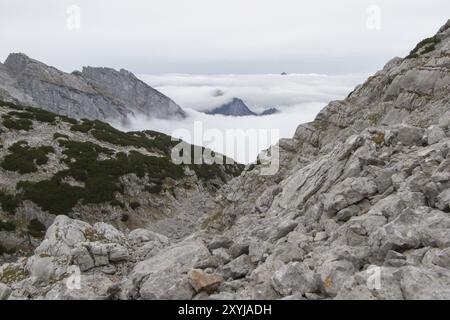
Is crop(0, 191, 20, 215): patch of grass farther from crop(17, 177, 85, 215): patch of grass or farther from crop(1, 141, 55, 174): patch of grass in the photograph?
crop(1, 141, 55, 174): patch of grass

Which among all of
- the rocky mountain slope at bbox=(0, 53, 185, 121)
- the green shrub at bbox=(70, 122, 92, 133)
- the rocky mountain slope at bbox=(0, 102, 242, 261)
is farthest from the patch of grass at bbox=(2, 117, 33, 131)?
the rocky mountain slope at bbox=(0, 53, 185, 121)

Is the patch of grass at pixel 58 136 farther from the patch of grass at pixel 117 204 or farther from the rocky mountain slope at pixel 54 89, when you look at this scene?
the rocky mountain slope at pixel 54 89

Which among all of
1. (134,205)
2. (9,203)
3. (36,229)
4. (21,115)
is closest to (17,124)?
(21,115)

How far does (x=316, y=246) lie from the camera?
49.6 feet

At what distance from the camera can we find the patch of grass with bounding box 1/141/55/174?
40.7 metres

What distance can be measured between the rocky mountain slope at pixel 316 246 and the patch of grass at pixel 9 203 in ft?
47.2

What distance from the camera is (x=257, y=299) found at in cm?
1300

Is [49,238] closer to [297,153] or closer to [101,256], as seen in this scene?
[101,256]

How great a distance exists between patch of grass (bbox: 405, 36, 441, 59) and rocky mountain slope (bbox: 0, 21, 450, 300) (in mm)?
9649

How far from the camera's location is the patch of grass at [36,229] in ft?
109

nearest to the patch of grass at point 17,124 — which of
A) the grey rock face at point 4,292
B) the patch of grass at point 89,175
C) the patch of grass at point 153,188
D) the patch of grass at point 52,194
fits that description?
the patch of grass at point 89,175
